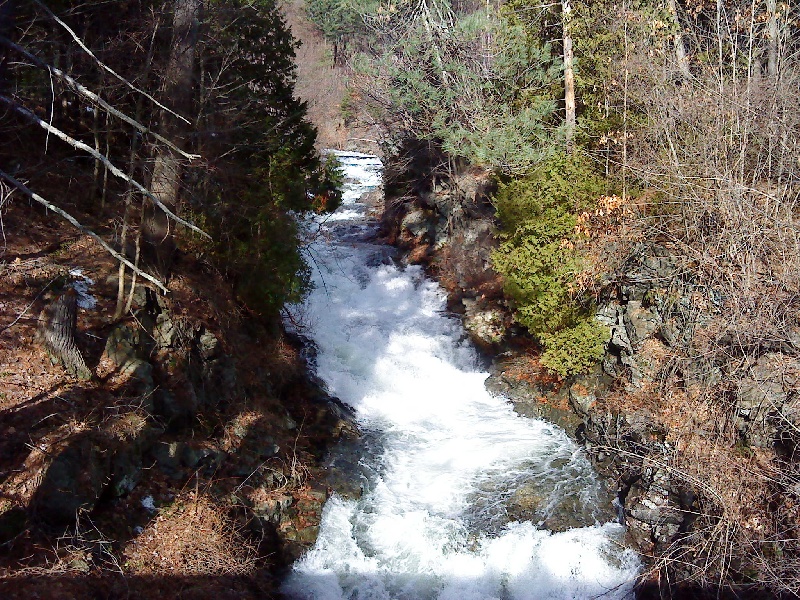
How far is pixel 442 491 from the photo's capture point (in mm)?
10453

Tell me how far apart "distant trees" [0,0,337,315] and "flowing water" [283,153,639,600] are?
3.26 meters

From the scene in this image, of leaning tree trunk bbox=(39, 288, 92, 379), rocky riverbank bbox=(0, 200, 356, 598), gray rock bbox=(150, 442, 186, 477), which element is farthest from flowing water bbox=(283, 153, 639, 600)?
leaning tree trunk bbox=(39, 288, 92, 379)

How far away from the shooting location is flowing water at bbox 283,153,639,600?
8.91 metres

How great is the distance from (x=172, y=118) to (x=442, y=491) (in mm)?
7951

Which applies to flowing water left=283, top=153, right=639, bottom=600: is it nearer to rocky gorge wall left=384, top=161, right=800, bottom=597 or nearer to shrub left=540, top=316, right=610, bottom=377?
rocky gorge wall left=384, top=161, right=800, bottom=597


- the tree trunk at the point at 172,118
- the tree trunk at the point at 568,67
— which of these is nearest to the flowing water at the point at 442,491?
the tree trunk at the point at 172,118

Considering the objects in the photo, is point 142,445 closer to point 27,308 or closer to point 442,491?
point 27,308

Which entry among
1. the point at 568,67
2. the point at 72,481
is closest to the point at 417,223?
the point at 568,67

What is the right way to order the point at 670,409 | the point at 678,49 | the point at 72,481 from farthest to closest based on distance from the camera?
the point at 678,49
the point at 670,409
the point at 72,481

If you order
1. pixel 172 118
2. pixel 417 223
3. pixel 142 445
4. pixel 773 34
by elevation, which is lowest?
pixel 142 445

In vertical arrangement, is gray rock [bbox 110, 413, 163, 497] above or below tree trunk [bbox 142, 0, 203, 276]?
below

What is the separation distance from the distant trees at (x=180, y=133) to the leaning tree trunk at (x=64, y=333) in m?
1.16

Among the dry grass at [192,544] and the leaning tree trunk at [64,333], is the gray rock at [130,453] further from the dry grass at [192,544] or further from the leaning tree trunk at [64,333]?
the leaning tree trunk at [64,333]

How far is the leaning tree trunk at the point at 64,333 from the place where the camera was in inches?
310
